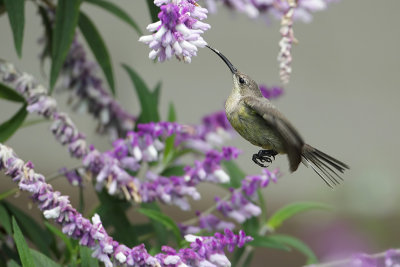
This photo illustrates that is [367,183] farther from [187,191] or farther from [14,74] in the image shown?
[14,74]

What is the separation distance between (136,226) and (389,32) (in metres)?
3.33

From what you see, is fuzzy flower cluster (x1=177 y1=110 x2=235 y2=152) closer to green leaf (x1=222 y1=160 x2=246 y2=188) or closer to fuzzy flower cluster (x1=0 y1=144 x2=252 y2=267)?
green leaf (x1=222 y1=160 x2=246 y2=188)

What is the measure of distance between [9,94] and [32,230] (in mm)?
203

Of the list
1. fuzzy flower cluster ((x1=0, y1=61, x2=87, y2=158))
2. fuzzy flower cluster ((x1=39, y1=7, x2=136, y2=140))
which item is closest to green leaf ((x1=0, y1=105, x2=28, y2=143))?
fuzzy flower cluster ((x1=0, y1=61, x2=87, y2=158))

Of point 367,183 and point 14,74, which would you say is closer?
point 14,74

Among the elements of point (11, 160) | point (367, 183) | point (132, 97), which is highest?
point (132, 97)

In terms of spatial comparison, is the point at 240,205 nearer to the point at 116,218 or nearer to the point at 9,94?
the point at 116,218

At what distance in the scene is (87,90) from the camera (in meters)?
1.08

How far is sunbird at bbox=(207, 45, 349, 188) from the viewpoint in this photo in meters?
0.61

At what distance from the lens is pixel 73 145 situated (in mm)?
902

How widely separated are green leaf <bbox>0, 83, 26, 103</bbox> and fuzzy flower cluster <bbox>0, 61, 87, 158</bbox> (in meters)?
0.04

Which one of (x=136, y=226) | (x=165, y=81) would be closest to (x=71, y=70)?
(x=136, y=226)

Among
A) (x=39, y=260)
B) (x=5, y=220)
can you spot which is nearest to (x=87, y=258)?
(x=39, y=260)

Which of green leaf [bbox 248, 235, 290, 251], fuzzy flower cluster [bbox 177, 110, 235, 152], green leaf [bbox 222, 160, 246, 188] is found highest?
fuzzy flower cluster [bbox 177, 110, 235, 152]
